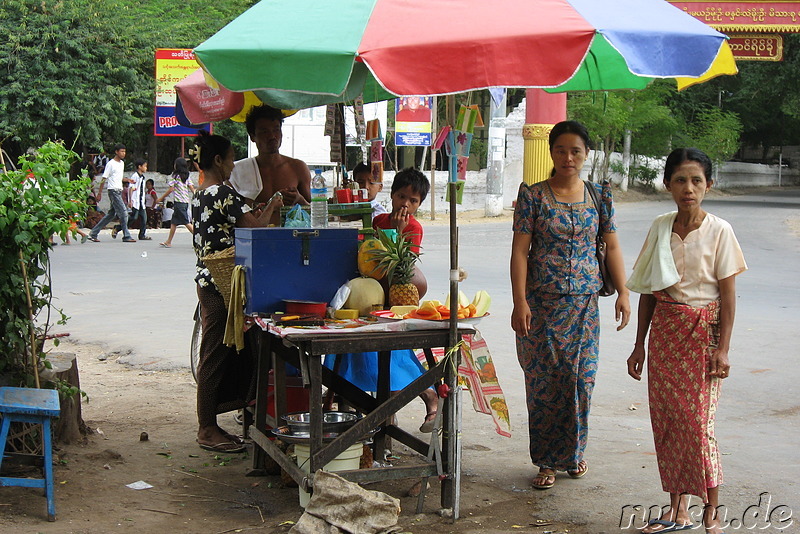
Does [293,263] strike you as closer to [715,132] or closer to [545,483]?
[545,483]

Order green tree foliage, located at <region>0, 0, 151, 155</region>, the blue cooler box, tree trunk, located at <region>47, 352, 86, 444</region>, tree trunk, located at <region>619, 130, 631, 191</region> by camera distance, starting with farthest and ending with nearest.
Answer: tree trunk, located at <region>619, 130, 631, 191</region> → green tree foliage, located at <region>0, 0, 151, 155</region> → tree trunk, located at <region>47, 352, 86, 444</region> → the blue cooler box

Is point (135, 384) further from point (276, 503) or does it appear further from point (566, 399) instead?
point (566, 399)

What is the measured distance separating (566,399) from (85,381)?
13.2 feet

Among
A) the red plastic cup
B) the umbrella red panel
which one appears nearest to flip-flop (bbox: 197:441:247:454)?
the red plastic cup

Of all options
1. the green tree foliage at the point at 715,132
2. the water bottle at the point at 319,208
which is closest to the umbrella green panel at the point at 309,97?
the water bottle at the point at 319,208

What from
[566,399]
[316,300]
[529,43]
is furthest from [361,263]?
[529,43]

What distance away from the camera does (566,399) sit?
4.51 metres

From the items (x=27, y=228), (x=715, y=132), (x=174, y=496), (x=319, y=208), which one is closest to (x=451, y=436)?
(x=319, y=208)

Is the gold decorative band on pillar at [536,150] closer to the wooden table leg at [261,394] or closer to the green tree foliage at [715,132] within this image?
the wooden table leg at [261,394]

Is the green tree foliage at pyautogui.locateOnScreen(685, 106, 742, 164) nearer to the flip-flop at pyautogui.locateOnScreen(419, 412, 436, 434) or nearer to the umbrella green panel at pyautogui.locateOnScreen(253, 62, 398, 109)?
the umbrella green panel at pyautogui.locateOnScreen(253, 62, 398, 109)

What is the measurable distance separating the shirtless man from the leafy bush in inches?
41.1

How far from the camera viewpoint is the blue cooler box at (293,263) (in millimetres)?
4344

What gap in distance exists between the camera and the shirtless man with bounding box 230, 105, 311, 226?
5.13 m

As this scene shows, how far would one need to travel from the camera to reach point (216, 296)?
5.04 metres
